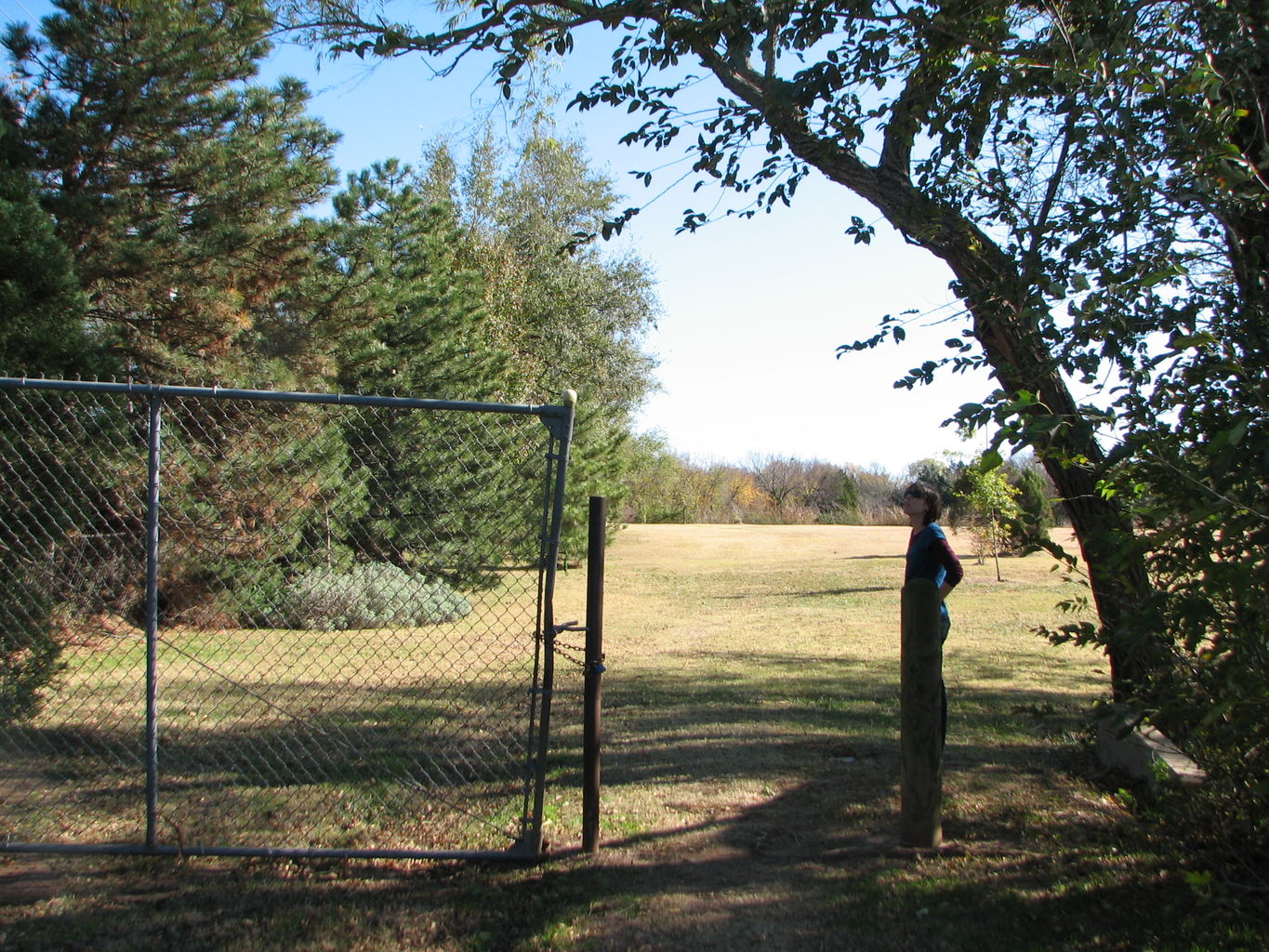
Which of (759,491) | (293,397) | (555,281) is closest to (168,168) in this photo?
(293,397)

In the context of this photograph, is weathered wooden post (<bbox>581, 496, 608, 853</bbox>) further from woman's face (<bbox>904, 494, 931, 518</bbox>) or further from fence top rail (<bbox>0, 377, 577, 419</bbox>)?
woman's face (<bbox>904, 494, 931, 518</bbox>)

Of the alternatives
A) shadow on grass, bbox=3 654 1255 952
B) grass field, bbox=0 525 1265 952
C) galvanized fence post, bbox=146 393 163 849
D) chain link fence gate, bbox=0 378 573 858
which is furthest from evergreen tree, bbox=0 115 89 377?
shadow on grass, bbox=3 654 1255 952

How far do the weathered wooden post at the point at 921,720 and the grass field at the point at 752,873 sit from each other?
162mm

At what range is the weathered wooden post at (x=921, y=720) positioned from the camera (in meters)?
4.53

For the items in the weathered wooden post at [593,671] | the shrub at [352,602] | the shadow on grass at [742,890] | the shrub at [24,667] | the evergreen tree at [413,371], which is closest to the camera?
the shadow on grass at [742,890]

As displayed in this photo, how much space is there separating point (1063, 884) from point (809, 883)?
3.57 ft

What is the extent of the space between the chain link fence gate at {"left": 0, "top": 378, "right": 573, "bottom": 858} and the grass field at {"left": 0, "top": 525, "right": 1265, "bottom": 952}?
10.0 inches

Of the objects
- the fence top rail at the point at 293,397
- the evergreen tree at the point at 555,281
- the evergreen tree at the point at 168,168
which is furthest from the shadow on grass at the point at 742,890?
the evergreen tree at the point at 555,281

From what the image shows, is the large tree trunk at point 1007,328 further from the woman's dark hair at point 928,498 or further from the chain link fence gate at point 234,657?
the chain link fence gate at point 234,657

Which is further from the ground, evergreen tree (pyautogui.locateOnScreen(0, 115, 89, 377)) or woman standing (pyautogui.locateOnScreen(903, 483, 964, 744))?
evergreen tree (pyautogui.locateOnScreen(0, 115, 89, 377))

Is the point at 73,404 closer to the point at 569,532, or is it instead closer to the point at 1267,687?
the point at 1267,687

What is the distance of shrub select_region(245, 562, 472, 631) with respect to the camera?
10.6m

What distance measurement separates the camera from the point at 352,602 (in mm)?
11242

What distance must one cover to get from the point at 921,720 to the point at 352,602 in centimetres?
819
